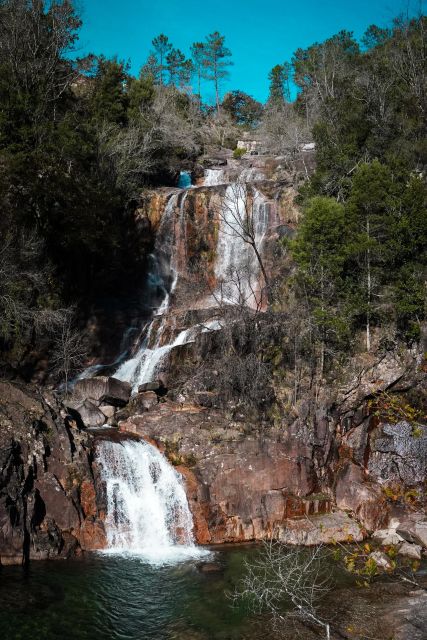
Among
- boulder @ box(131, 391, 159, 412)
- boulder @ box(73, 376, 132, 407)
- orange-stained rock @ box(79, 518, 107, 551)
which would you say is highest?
boulder @ box(73, 376, 132, 407)

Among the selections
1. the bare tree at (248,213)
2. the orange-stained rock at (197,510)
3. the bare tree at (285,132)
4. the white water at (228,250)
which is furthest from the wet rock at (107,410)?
the bare tree at (285,132)

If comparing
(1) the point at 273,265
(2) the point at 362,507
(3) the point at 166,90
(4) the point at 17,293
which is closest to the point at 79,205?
(4) the point at 17,293

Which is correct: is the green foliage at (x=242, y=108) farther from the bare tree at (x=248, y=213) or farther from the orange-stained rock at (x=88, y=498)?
the orange-stained rock at (x=88, y=498)

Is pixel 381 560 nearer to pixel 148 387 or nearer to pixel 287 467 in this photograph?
pixel 287 467

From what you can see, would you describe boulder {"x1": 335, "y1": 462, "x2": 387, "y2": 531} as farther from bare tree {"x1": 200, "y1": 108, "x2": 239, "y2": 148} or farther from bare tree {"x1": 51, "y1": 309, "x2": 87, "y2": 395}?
bare tree {"x1": 200, "y1": 108, "x2": 239, "y2": 148}

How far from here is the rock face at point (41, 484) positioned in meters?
14.9

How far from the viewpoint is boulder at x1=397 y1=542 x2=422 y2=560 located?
15375 millimetres

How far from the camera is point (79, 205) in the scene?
26578 millimetres

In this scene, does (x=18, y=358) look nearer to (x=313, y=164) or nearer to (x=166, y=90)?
(x=313, y=164)

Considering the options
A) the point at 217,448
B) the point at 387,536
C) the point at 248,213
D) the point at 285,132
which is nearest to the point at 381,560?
the point at 387,536

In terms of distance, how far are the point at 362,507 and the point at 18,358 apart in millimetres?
16984

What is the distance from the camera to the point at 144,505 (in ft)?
55.8

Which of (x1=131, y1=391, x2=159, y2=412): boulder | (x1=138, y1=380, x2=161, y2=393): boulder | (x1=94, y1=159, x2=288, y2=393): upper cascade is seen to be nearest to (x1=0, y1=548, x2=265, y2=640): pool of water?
(x1=131, y1=391, x2=159, y2=412): boulder

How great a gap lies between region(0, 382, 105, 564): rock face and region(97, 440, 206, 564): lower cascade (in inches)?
22.4
